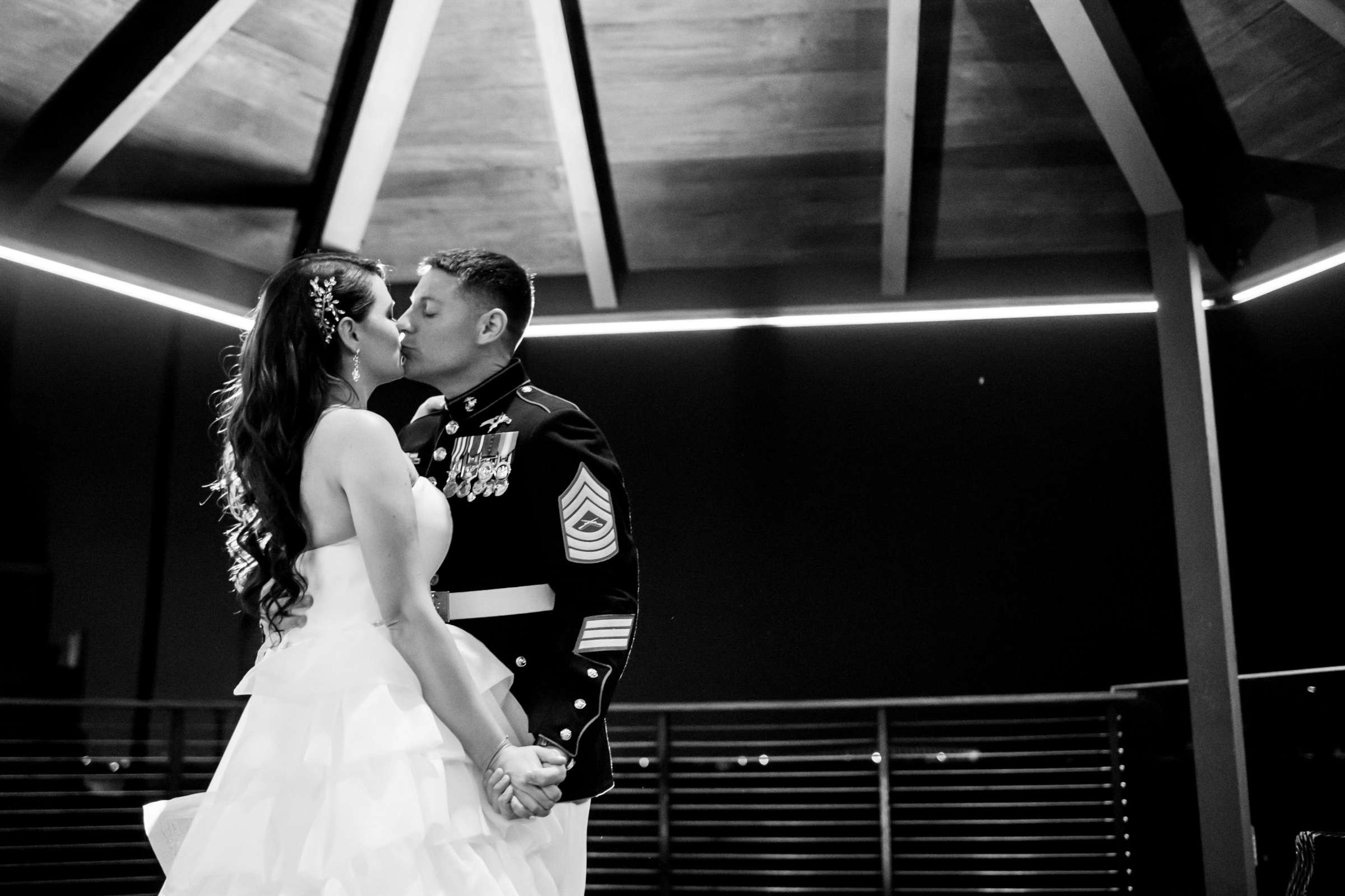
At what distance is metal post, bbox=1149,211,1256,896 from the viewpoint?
4.55 metres

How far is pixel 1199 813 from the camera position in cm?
468

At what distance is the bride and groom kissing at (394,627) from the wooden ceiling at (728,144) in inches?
116

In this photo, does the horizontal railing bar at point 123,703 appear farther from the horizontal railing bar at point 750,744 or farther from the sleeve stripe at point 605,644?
the sleeve stripe at point 605,644

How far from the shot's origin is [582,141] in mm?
5062

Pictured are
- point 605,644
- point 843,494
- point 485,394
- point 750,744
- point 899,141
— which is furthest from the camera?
point 843,494

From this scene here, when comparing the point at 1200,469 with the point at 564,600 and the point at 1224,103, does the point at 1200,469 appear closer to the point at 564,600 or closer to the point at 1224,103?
the point at 1224,103

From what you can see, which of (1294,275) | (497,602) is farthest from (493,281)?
(1294,275)

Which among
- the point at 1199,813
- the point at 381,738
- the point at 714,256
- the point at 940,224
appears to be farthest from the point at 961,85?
the point at 381,738

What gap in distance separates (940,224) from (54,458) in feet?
14.6

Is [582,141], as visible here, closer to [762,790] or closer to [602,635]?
A: [762,790]

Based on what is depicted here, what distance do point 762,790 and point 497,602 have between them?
10.8ft

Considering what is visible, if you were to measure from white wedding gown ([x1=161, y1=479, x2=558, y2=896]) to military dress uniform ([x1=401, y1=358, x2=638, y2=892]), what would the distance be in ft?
0.67

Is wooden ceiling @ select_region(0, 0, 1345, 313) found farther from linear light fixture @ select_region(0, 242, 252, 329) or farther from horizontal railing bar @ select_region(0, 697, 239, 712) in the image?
horizontal railing bar @ select_region(0, 697, 239, 712)

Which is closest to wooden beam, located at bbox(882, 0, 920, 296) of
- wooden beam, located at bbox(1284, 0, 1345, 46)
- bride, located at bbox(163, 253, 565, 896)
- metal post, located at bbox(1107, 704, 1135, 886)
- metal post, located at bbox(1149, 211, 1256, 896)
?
metal post, located at bbox(1149, 211, 1256, 896)
